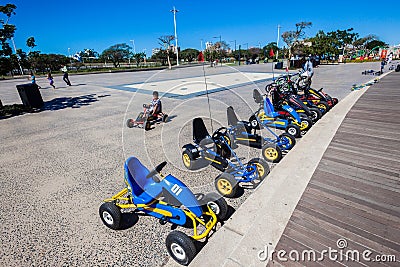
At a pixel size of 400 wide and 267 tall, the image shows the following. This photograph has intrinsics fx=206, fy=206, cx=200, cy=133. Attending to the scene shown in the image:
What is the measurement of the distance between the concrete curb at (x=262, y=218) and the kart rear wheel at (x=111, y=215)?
3.17ft

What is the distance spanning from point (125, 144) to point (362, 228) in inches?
215

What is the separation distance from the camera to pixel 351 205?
8.94 feet

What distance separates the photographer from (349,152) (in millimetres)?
4086

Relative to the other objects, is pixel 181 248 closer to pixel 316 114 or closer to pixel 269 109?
pixel 269 109

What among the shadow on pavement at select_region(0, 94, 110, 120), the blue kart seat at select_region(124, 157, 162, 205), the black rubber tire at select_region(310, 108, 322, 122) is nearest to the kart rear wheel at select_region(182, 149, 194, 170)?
the blue kart seat at select_region(124, 157, 162, 205)

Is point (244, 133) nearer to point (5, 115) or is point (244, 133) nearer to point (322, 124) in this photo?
point (322, 124)

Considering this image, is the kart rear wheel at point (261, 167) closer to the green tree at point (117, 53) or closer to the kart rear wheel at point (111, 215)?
the kart rear wheel at point (111, 215)

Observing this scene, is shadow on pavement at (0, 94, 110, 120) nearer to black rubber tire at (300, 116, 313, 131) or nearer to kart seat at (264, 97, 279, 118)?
kart seat at (264, 97, 279, 118)

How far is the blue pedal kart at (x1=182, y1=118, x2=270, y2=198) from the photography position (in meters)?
3.49

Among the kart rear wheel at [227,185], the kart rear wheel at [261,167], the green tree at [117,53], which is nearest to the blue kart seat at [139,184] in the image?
the kart rear wheel at [227,185]

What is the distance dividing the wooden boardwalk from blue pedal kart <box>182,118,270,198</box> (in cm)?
88

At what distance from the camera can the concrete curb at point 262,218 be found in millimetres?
2213

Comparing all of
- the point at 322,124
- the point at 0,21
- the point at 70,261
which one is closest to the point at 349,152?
the point at 322,124

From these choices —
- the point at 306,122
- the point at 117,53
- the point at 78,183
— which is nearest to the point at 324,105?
the point at 306,122
